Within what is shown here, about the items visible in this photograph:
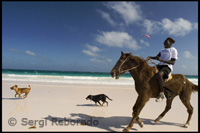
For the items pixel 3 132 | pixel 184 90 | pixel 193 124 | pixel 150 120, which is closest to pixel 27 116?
pixel 3 132

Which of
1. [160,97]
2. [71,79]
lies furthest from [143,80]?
[71,79]

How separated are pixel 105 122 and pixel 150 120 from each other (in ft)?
5.12

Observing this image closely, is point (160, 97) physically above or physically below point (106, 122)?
above

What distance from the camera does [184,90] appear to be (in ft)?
12.1

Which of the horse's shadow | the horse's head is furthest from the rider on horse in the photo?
the horse's shadow

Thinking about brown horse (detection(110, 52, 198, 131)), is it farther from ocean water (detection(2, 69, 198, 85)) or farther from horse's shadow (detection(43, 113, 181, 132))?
ocean water (detection(2, 69, 198, 85))

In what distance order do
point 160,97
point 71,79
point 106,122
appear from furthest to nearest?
point 71,79, point 106,122, point 160,97

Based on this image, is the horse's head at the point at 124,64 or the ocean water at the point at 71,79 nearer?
the horse's head at the point at 124,64

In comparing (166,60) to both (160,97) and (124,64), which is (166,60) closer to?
(160,97)

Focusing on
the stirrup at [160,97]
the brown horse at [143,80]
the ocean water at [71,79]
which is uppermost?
the brown horse at [143,80]

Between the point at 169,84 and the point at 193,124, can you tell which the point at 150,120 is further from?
the point at 169,84

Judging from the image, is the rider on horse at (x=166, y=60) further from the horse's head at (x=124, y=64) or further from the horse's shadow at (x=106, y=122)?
the horse's shadow at (x=106, y=122)

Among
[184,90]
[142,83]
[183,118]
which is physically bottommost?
[183,118]

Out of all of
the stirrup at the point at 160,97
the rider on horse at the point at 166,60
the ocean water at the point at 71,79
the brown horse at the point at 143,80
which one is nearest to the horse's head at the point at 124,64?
the brown horse at the point at 143,80
